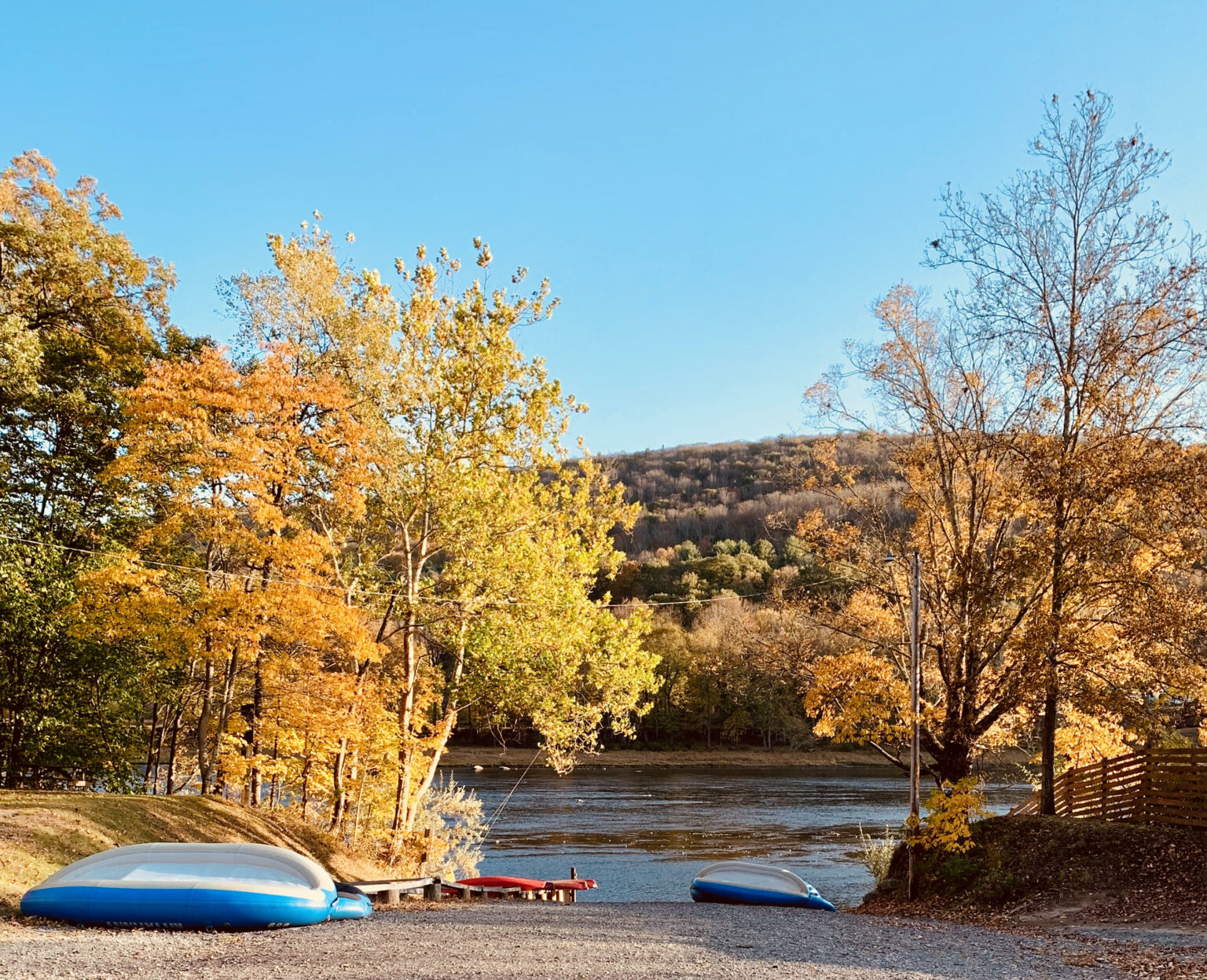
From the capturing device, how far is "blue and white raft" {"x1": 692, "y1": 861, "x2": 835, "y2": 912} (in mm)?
16438

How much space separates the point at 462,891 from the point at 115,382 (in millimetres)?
15028

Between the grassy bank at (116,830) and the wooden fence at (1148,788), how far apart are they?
1475 cm

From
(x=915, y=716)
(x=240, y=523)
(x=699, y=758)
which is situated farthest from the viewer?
(x=699, y=758)

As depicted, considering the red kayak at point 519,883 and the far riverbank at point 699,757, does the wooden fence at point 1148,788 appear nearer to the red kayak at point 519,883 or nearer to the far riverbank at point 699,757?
the red kayak at point 519,883

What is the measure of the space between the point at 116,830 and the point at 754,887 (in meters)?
10.9

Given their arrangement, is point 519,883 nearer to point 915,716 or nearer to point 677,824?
point 915,716

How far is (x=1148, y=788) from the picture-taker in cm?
1659

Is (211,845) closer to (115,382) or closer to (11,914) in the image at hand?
(11,914)

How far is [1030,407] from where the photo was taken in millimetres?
18094

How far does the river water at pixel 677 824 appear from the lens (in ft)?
86.4

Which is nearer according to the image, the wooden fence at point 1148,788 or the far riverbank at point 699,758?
the wooden fence at point 1148,788

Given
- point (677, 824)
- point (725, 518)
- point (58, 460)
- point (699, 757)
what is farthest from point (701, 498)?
point (58, 460)

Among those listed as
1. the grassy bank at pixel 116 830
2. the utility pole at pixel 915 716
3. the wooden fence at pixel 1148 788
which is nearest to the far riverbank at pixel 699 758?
the grassy bank at pixel 116 830

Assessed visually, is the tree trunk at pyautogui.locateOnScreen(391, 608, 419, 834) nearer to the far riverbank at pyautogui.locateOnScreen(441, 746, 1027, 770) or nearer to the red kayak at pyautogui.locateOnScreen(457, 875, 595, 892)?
the red kayak at pyautogui.locateOnScreen(457, 875, 595, 892)
